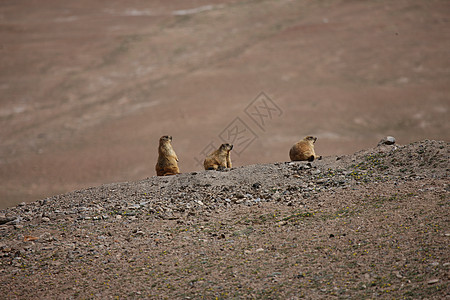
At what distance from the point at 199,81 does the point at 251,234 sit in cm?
2557

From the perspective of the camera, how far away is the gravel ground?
630cm

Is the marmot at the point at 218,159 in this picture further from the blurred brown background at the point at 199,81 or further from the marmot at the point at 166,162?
the blurred brown background at the point at 199,81

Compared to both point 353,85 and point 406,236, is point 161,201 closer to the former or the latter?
point 406,236

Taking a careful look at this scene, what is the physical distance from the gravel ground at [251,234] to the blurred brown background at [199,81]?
13658 mm

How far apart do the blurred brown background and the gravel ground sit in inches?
538

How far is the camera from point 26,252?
25.7 ft

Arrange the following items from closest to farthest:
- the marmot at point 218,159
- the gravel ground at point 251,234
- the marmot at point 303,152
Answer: the gravel ground at point 251,234 < the marmot at point 303,152 < the marmot at point 218,159

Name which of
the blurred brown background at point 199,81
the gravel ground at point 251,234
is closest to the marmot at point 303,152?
the gravel ground at point 251,234

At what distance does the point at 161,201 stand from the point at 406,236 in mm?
4989

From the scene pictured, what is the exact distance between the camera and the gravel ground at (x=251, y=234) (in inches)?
248

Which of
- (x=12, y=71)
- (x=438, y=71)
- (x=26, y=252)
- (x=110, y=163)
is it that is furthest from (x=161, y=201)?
(x=12, y=71)

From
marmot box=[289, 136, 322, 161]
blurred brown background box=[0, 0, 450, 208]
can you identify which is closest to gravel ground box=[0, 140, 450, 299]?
marmot box=[289, 136, 322, 161]

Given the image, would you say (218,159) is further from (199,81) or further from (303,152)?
(199,81)

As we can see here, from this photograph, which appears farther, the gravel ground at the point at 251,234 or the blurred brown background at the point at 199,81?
the blurred brown background at the point at 199,81
